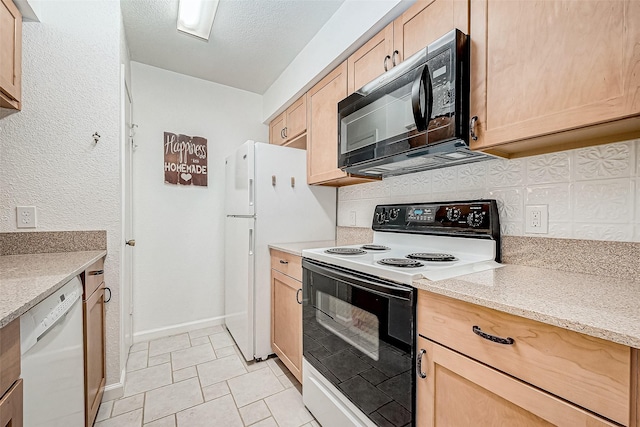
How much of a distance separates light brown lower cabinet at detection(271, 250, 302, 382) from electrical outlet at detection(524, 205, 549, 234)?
1.18 metres

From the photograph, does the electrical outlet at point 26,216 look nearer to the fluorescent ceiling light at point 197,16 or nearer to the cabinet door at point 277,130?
the fluorescent ceiling light at point 197,16

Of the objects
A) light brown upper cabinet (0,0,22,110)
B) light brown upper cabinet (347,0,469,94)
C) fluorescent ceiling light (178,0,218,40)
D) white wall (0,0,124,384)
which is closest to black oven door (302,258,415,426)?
light brown upper cabinet (347,0,469,94)

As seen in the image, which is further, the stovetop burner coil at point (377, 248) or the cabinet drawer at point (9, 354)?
the stovetop burner coil at point (377, 248)

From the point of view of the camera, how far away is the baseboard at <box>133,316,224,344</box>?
7.99 ft

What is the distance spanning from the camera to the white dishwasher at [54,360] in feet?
2.39

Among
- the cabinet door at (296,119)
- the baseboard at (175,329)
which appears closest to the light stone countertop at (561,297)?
the cabinet door at (296,119)

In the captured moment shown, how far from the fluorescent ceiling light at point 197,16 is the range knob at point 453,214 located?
1.89 meters

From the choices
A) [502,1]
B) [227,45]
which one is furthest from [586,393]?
[227,45]

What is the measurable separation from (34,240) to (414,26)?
2.25m

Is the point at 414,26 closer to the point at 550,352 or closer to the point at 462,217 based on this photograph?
the point at 462,217

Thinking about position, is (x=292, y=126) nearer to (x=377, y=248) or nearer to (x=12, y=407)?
(x=377, y=248)

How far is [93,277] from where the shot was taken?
137cm

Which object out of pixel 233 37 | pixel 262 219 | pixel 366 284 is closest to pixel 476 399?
pixel 366 284

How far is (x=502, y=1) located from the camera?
3.32 ft
